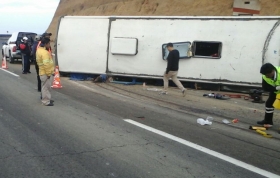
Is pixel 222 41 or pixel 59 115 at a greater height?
pixel 222 41

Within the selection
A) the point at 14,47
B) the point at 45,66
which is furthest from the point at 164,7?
the point at 45,66

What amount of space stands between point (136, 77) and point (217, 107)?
4470 millimetres

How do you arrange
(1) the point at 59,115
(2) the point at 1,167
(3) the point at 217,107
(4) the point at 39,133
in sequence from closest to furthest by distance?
(2) the point at 1,167
(4) the point at 39,133
(1) the point at 59,115
(3) the point at 217,107

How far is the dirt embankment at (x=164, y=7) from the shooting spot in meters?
26.9

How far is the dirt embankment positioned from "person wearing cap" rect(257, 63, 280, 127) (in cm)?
1760

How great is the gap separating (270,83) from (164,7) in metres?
30.1

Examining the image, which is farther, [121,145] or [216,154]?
[121,145]

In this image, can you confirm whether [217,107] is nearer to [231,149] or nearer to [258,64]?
[258,64]

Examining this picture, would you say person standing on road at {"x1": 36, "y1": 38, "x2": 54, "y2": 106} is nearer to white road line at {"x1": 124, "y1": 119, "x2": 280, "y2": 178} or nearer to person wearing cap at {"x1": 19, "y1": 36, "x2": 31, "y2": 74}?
white road line at {"x1": 124, "y1": 119, "x2": 280, "y2": 178}

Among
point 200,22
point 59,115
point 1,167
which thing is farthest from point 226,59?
point 1,167

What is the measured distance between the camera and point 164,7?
118 ft

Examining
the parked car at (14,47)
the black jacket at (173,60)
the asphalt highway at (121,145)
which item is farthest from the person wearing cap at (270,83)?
the parked car at (14,47)

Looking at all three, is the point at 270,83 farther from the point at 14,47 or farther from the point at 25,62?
the point at 14,47

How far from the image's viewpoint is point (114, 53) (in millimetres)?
13258
